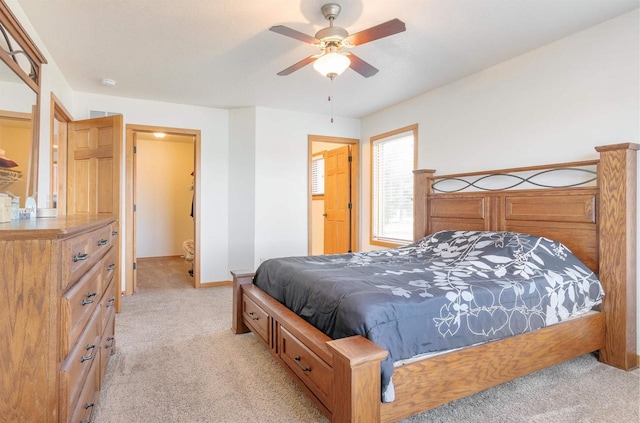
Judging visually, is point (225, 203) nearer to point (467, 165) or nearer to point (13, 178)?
point (13, 178)

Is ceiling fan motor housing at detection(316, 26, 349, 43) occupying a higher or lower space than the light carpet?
higher

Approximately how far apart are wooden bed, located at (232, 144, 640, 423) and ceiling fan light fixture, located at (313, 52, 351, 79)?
1646mm

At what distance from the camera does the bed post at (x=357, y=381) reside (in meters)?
1.37

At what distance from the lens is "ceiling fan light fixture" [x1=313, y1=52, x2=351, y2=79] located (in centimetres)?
228

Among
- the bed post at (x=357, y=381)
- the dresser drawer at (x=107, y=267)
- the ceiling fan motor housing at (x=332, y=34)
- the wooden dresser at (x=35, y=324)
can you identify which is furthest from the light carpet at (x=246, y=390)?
the ceiling fan motor housing at (x=332, y=34)

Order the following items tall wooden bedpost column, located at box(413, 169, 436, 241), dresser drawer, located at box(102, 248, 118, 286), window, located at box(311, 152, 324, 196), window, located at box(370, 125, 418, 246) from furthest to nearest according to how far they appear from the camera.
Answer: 1. window, located at box(311, 152, 324, 196)
2. window, located at box(370, 125, 418, 246)
3. tall wooden bedpost column, located at box(413, 169, 436, 241)
4. dresser drawer, located at box(102, 248, 118, 286)

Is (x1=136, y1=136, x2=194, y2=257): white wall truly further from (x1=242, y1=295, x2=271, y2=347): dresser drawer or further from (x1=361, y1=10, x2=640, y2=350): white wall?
(x1=361, y1=10, x2=640, y2=350): white wall

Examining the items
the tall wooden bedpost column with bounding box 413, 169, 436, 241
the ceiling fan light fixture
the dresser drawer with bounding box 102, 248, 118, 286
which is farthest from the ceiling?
the dresser drawer with bounding box 102, 248, 118, 286

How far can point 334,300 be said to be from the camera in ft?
5.95

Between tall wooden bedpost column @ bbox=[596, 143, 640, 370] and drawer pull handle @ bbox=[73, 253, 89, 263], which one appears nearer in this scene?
drawer pull handle @ bbox=[73, 253, 89, 263]

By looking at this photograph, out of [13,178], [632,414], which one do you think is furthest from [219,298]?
[632,414]

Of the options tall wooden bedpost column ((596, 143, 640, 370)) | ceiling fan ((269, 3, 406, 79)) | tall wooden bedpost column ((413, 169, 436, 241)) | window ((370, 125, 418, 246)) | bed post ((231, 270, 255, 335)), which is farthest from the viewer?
window ((370, 125, 418, 246))

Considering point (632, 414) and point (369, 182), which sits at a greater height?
point (369, 182)

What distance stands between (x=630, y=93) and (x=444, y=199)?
168 centimetres
